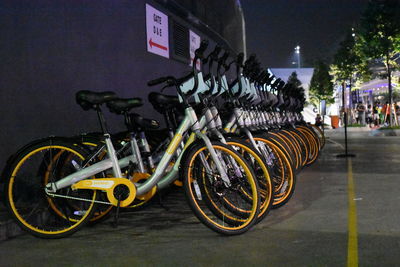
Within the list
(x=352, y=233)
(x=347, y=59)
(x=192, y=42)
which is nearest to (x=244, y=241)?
(x=352, y=233)

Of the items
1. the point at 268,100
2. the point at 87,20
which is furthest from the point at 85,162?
the point at 268,100

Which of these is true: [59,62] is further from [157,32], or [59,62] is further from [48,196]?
[157,32]

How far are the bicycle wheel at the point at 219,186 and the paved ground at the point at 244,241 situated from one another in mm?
A: 156

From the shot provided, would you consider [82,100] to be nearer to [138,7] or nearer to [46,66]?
[46,66]

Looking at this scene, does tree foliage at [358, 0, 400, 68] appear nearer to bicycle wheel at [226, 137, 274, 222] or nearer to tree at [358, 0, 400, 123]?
tree at [358, 0, 400, 123]

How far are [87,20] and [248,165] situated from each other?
364 cm

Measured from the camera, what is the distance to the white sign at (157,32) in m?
8.78

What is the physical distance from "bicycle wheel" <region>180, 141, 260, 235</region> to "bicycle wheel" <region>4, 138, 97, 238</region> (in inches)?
35.3

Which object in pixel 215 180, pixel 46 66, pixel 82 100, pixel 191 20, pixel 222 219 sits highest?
pixel 191 20

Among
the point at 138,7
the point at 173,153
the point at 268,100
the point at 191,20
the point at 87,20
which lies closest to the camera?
the point at 173,153

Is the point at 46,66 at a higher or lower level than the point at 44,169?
higher

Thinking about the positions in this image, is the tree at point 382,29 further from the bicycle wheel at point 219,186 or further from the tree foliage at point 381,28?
the bicycle wheel at point 219,186

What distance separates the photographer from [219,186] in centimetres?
450

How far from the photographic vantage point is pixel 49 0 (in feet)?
19.5
